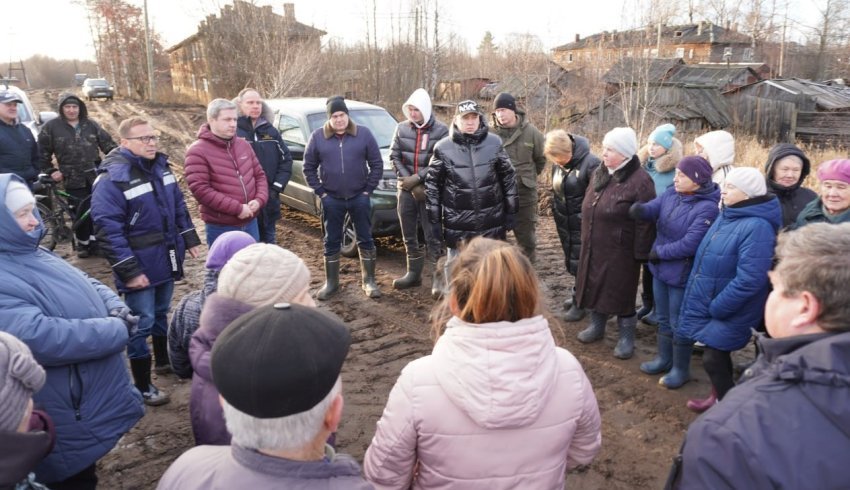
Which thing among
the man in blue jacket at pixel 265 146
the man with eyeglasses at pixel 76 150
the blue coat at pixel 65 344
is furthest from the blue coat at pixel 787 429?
the man with eyeglasses at pixel 76 150

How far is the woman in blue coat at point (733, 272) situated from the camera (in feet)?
10.7

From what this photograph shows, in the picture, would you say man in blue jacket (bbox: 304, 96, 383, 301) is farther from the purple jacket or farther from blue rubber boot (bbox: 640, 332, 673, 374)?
the purple jacket

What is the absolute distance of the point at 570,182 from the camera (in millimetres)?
5074

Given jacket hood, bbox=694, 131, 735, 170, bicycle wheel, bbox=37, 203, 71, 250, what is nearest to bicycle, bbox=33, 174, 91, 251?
bicycle wheel, bbox=37, 203, 71, 250

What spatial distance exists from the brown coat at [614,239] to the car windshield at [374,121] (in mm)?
3961

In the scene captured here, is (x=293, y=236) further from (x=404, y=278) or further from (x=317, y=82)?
(x=317, y=82)

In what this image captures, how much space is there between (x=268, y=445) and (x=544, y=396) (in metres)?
0.85

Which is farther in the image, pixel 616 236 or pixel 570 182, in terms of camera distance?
pixel 570 182

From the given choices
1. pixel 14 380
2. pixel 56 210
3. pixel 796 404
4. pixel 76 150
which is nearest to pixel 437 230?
pixel 14 380

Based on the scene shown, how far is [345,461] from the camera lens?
131 cm

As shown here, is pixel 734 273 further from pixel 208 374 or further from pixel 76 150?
pixel 76 150

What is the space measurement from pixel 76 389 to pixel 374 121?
20.9 ft

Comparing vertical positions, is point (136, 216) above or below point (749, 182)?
below

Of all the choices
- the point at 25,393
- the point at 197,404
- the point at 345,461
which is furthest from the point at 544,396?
the point at 25,393
